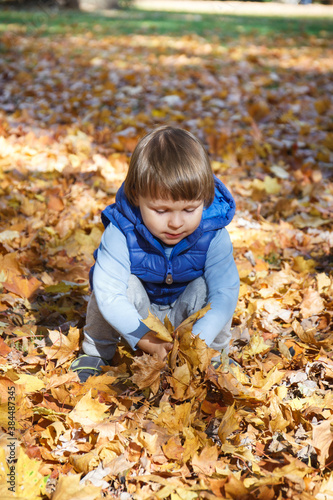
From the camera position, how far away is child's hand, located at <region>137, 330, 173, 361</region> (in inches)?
75.8

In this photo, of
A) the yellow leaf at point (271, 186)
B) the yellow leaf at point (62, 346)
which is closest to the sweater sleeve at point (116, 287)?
the yellow leaf at point (62, 346)

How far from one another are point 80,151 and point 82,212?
124 centimetres

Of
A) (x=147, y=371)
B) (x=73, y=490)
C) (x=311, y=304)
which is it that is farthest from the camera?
(x=311, y=304)

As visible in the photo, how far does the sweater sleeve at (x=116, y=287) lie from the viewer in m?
2.02

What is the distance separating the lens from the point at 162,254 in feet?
7.08

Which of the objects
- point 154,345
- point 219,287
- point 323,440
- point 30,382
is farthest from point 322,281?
point 30,382

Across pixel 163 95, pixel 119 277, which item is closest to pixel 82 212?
pixel 119 277

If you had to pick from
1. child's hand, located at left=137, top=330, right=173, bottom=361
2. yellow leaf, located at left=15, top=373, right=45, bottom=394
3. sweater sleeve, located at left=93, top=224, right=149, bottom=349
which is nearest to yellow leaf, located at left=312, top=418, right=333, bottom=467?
child's hand, located at left=137, top=330, right=173, bottom=361

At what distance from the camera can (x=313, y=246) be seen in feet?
10.9

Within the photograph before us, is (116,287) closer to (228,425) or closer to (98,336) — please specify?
(98,336)

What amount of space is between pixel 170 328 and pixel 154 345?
12cm

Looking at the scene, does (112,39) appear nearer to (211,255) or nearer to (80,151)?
(80,151)

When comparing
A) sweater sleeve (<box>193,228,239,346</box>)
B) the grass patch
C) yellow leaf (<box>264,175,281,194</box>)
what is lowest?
yellow leaf (<box>264,175,281,194</box>)

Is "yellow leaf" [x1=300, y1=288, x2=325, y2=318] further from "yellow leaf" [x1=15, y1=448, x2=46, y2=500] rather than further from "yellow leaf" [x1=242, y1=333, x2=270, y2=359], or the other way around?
"yellow leaf" [x1=15, y1=448, x2=46, y2=500]
